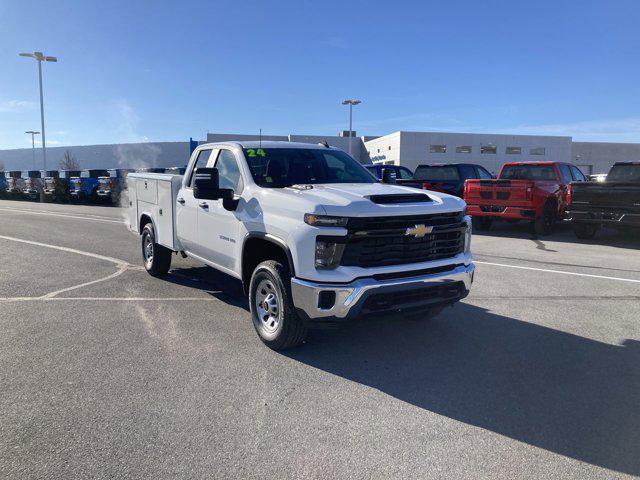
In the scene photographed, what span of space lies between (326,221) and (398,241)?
65cm

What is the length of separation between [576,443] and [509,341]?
179 centimetres

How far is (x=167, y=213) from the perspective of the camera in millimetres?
6574

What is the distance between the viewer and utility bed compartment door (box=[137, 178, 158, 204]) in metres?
6.95

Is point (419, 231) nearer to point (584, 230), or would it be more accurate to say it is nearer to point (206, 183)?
point (206, 183)

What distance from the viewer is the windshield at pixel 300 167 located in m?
5.10

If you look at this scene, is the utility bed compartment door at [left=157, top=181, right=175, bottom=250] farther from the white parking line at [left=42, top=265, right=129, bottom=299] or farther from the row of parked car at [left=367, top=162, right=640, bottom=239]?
the row of parked car at [left=367, top=162, right=640, bottom=239]

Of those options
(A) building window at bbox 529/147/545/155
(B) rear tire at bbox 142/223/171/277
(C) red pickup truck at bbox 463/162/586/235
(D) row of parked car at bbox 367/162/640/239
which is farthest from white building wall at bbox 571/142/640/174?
(B) rear tire at bbox 142/223/171/277

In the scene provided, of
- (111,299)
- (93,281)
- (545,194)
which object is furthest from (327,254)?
(545,194)

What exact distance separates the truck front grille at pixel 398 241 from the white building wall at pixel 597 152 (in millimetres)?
63897

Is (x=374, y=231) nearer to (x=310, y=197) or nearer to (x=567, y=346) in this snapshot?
(x=310, y=197)

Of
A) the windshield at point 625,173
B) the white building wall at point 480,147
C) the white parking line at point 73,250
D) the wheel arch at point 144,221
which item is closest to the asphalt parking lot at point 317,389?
the wheel arch at point 144,221

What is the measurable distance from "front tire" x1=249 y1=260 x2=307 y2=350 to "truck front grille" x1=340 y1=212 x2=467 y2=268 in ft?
2.04

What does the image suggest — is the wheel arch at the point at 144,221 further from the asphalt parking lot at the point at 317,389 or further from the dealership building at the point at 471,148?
the dealership building at the point at 471,148

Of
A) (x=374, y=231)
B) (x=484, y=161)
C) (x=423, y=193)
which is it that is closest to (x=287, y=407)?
(x=374, y=231)
